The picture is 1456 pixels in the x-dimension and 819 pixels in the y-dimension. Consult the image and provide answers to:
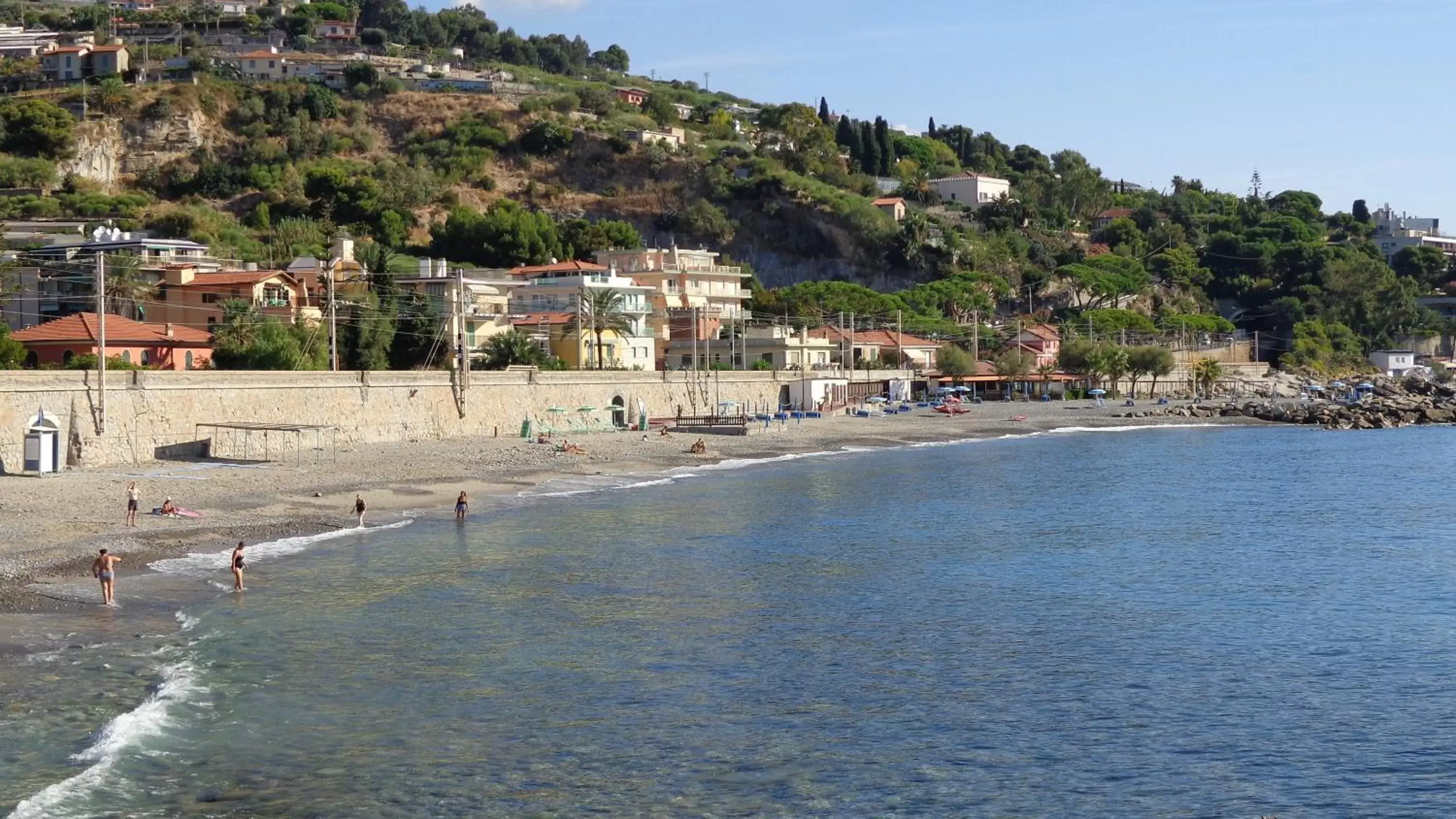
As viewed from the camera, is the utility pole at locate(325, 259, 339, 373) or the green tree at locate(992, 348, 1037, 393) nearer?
the utility pole at locate(325, 259, 339, 373)

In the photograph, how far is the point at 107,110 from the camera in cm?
14675

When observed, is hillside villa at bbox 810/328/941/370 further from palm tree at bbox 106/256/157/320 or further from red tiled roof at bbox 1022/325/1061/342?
palm tree at bbox 106/256/157/320

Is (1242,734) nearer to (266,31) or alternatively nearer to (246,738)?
(246,738)

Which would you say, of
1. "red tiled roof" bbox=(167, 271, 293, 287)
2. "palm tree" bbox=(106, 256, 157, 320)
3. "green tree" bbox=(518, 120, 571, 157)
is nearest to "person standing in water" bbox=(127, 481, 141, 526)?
"palm tree" bbox=(106, 256, 157, 320)

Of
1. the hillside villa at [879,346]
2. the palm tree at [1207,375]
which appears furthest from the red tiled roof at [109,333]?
the palm tree at [1207,375]

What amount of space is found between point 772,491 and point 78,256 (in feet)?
171

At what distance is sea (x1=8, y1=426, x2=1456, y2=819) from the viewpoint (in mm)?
17734

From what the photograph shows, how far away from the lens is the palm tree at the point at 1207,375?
12294 cm

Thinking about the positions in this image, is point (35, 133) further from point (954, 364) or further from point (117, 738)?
point (117, 738)

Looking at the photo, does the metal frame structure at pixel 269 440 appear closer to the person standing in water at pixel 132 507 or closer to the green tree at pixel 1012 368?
the person standing in water at pixel 132 507

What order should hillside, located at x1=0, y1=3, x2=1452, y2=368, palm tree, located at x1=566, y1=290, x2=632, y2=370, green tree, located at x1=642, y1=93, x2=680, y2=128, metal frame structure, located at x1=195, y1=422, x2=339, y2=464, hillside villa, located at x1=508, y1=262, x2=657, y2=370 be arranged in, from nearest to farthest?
metal frame structure, located at x1=195, y1=422, x2=339, y2=464, palm tree, located at x1=566, y1=290, x2=632, y2=370, hillside villa, located at x1=508, y1=262, x2=657, y2=370, hillside, located at x1=0, y1=3, x2=1452, y2=368, green tree, located at x1=642, y1=93, x2=680, y2=128

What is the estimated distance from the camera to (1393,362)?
152 meters

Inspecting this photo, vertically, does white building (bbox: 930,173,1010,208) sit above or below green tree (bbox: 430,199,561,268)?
above

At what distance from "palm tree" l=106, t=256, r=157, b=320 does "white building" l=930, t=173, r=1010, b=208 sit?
12257cm
